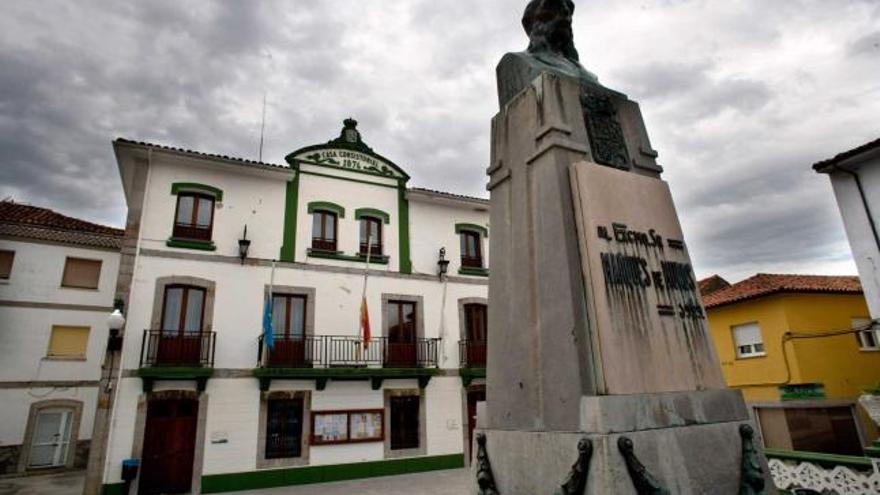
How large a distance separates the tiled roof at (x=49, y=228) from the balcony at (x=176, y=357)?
8.86 metres

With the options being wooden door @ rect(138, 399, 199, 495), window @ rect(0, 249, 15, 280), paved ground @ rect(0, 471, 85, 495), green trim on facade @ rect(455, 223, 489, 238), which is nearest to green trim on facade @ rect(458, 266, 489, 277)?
green trim on facade @ rect(455, 223, 489, 238)

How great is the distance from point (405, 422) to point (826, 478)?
441 inches

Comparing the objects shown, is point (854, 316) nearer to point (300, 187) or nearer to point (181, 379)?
point (300, 187)

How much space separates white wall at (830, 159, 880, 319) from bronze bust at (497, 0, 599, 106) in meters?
9.40

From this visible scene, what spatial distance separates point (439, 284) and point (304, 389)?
18.2 feet

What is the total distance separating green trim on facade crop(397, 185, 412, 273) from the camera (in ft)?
53.0

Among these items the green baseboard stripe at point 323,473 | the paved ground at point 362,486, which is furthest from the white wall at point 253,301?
the paved ground at point 362,486

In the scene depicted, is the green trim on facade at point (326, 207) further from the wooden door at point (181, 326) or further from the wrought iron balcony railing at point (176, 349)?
the wrought iron balcony railing at point (176, 349)

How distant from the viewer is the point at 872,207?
10.2m

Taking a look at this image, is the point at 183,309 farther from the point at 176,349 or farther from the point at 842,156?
the point at 842,156

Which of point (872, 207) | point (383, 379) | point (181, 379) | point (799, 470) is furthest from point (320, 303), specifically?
point (872, 207)

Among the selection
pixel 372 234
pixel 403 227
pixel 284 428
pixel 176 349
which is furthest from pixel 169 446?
pixel 403 227

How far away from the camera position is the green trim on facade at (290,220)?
14461mm

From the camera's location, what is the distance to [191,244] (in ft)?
43.8
